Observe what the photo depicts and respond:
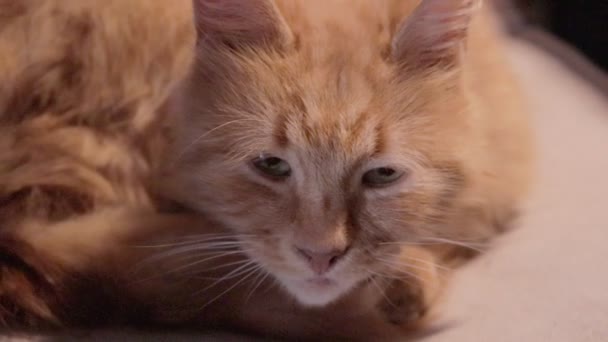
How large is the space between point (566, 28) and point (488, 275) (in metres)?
1.30

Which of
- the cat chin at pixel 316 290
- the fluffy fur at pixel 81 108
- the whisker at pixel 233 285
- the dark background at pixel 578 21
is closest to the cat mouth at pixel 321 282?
the cat chin at pixel 316 290

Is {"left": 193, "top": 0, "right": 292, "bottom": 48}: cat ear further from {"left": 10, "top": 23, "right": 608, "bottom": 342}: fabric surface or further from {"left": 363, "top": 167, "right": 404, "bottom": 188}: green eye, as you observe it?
{"left": 10, "top": 23, "right": 608, "bottom": 342}: fabric surface

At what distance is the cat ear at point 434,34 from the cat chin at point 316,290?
34 centimetres

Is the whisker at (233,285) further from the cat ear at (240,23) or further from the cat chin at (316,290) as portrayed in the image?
the cat ear at (240,23)

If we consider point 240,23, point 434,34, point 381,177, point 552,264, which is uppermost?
point 240,23

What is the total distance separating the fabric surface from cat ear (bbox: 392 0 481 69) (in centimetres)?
39

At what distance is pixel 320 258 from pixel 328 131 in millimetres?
178

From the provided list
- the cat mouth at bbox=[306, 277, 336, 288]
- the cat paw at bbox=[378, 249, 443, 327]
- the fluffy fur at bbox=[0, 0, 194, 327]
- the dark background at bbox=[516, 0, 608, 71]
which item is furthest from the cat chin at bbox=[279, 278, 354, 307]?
the dark background at bbox=[516, 0, 608, 71]

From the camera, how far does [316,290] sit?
107 centimetres

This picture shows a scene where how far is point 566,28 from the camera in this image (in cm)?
231

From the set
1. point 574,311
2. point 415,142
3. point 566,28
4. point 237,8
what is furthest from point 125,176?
point 566,28

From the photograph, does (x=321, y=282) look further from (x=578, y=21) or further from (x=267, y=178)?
(x=578, y=21)

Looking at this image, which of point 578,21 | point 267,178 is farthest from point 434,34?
point 578,21

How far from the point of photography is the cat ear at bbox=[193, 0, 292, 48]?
1088mm
